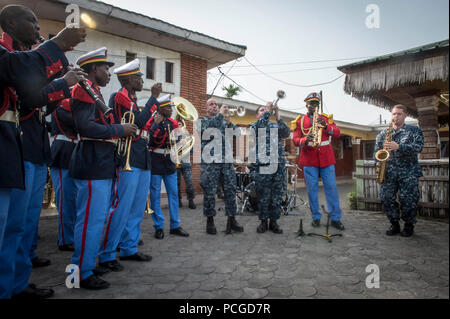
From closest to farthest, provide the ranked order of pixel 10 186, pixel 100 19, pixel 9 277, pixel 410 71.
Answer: pixel 10 186 < pixel 9 277 < pixel 410 71 < pixel 100 19

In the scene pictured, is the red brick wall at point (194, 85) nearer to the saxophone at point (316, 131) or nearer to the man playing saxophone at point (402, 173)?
the saxophone at point (316, 131)

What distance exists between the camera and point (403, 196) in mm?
4324

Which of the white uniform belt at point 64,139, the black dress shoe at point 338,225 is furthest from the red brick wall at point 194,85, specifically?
the black dress shoe at point 338,225

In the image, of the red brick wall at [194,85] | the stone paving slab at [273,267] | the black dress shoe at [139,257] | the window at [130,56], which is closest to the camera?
the stone paving slab at [273,267]

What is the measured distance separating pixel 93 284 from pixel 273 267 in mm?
1849

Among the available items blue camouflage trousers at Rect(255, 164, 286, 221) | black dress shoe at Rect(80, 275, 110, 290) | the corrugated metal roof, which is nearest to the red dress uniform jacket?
blue camouflage trousers at Rect(255, 164, 286, 221)

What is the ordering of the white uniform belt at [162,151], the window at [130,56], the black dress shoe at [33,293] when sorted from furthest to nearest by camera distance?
the window at [130,56]
the white uniform belt at [162,151]
the black dress shoe at [33,293]

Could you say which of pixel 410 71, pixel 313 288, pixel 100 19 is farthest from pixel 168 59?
pixel 313 288

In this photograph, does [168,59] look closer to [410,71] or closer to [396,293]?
[410,71]

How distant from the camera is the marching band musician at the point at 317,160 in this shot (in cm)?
481

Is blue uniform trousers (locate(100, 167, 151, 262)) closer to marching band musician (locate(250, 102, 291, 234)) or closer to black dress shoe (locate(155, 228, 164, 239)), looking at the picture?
black dress shoe (locate(155, 228, 164, 239))

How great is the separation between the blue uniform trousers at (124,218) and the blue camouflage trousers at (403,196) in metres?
3.98
